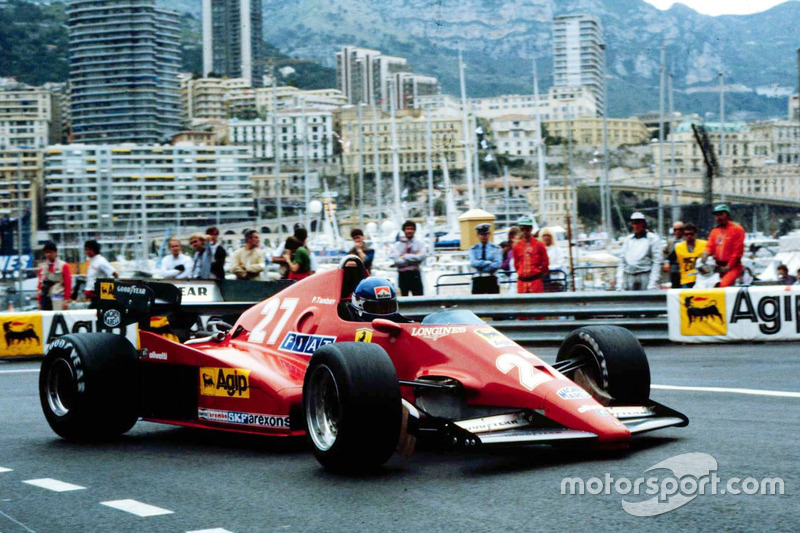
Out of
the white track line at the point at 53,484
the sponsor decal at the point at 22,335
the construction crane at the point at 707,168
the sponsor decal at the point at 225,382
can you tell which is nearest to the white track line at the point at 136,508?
the white track line at the point at 53,484

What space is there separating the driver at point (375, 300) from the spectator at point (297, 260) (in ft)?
24.7

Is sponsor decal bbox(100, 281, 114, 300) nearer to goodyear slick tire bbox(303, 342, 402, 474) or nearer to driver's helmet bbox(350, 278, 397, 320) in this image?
driver's helmet bbox(350, 278, 397, 320)

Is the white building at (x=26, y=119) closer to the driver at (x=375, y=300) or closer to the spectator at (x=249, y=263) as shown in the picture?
the spectator at (x=249, y=263)

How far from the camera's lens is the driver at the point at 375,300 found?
828 centimetres

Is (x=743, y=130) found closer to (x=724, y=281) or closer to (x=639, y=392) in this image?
Result: (x=724, y=281)

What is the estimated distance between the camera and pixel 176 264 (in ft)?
56.4

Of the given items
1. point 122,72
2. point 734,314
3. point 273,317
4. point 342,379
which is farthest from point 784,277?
point 122,72

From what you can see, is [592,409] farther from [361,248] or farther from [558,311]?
[361,248]

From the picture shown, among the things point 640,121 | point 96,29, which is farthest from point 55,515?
point 96,29

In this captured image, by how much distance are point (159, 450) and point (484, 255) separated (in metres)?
8.74

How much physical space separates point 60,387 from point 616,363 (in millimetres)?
4326

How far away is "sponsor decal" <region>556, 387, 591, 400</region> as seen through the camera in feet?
23.1

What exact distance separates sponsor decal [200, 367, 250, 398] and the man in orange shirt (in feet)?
27.6

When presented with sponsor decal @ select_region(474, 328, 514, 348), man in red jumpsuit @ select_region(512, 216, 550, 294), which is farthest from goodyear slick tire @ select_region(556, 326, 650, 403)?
man in red jumpsuit @ select_region(512, 216, 550, 294)
